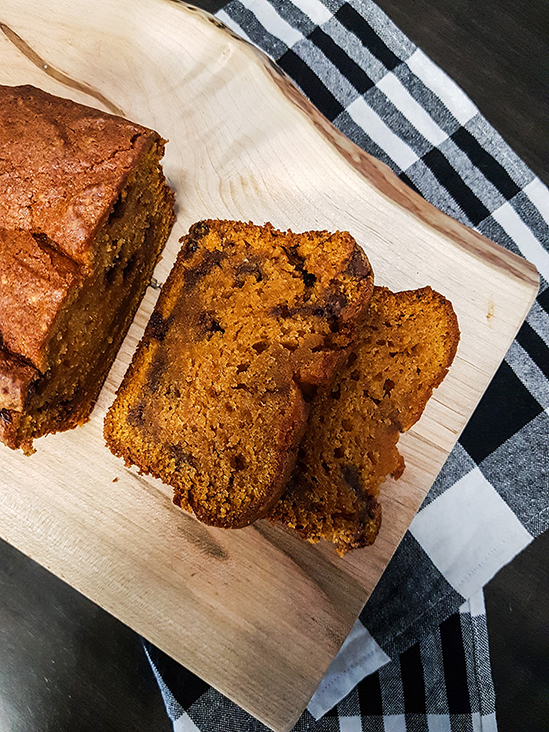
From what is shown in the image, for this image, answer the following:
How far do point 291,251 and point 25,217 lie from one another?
36.4 inches

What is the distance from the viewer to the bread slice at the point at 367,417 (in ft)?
6.84

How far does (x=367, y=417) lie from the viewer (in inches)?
82.8

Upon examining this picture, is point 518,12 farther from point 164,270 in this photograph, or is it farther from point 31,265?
point 31,265

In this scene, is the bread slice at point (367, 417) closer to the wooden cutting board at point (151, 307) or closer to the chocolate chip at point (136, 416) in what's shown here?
the wooden cutting board at point (151, 307)

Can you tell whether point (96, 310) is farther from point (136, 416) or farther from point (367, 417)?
point (367, 417)

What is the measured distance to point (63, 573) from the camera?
91.7 inches

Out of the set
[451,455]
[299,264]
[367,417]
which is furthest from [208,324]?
[451,455]

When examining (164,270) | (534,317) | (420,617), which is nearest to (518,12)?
(534,317)

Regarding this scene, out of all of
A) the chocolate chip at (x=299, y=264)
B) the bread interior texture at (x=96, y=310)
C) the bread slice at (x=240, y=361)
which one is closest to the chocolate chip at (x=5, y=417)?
the bread interior texture at (x=96, y=310)

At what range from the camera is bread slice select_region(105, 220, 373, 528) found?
1.89m

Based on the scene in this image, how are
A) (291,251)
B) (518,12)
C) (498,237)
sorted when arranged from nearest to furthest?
(291,251) → (498,237) → (518,12)

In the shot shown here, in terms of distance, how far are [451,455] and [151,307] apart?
66.1 inches

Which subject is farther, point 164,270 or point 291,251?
point 164,270

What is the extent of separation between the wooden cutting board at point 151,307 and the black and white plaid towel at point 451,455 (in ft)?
1.89
